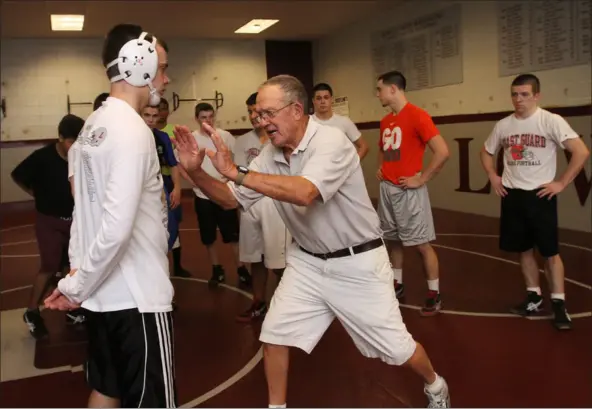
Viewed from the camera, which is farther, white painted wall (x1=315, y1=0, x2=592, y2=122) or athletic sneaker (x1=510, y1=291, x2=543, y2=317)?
white painted wall (x1=315, y1=0, x2=592, y2=122)

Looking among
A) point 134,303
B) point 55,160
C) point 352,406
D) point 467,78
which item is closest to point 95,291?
point 134,303

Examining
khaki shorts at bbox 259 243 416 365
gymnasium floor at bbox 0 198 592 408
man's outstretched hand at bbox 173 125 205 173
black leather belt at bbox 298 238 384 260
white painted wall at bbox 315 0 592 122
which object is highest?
white painted wall at bbox 315 0 592 122

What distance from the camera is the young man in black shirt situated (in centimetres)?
389

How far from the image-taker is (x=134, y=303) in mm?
1930

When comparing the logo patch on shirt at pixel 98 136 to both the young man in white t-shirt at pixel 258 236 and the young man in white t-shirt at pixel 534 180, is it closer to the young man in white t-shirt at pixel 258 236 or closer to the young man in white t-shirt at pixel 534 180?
the young man in white t-shirt at pixel 258 236

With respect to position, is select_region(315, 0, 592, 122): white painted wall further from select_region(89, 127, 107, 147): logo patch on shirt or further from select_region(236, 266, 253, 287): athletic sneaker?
select_region(89, 127, 107, 147): logo patch on shirt

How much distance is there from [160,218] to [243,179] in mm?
352

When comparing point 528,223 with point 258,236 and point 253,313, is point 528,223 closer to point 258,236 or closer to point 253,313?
point 258,236

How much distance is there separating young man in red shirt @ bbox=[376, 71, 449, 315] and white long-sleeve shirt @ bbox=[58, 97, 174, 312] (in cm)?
262

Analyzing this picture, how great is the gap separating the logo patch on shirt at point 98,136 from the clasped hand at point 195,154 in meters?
0.47

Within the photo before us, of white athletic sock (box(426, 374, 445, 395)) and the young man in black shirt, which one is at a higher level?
the young man in black shirt

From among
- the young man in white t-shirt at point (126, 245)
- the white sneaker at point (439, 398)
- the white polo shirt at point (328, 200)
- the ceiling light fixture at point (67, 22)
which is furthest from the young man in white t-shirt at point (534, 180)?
the ceiling light fixture at point (67, 22)

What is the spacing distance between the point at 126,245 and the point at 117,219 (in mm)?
103

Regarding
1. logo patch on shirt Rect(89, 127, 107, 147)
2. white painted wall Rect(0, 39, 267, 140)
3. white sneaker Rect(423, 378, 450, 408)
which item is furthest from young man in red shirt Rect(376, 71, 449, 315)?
white painted wall Rect(0, 39, 267, 140)
